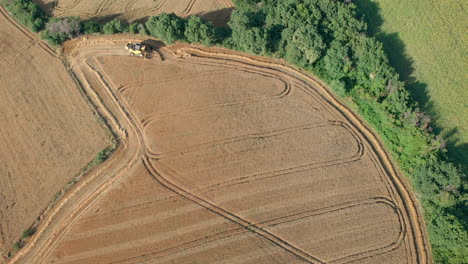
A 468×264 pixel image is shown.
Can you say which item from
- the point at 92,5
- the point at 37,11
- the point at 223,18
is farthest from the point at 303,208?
the point at 37,11

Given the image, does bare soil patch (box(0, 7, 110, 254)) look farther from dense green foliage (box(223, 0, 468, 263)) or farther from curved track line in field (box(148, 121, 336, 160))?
dense green foliage (box(223, 0, 468, 263))

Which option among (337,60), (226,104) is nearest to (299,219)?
(226,104)

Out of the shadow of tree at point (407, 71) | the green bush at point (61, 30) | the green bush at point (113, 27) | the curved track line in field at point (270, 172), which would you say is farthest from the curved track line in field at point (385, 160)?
the green bush at point (61, 30)

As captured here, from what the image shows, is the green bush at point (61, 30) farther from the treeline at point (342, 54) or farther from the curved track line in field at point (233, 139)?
the curved track line in field at point (233, 139)

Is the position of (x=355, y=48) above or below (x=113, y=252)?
above

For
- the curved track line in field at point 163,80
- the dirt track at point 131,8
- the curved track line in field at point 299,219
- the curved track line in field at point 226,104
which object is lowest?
the curved track line in field at point 299,219

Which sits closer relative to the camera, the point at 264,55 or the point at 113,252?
the point at 113,252

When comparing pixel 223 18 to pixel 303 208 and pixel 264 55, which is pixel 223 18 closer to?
pixel 264 55
